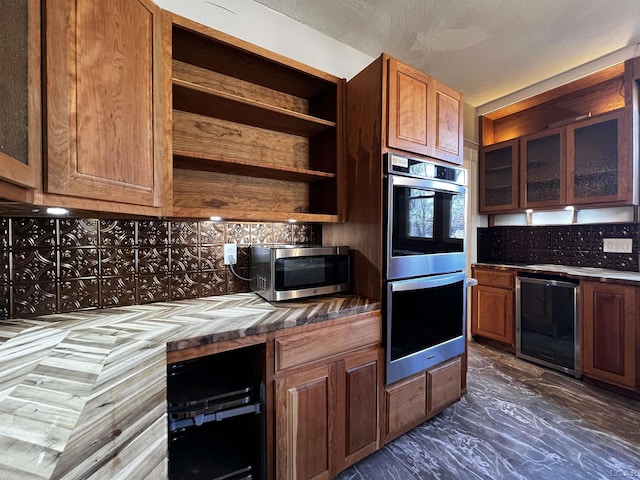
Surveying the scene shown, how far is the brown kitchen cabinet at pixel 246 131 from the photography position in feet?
4.78

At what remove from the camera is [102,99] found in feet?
3.54

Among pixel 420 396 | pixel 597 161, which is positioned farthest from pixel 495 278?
pixel 420 396

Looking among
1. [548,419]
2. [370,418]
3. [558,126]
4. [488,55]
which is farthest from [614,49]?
[370,418]

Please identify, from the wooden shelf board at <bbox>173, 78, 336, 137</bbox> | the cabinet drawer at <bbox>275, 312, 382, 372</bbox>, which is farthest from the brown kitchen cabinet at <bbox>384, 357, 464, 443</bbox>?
the wooden shelf board at <bbox>173, 78, 336, 137</bbox>

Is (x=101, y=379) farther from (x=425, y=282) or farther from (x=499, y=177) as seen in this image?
(x=499, y=177)

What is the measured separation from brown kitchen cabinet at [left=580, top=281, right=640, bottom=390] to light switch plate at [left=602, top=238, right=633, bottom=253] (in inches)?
23.1

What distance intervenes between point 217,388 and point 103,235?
945 millimetres

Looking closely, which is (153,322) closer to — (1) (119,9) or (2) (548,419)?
(1) (119,9)

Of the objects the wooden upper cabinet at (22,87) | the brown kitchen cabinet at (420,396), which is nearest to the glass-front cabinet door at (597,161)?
the brown kitchen cabinet at (420,396)

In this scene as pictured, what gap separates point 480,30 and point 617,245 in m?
2.27

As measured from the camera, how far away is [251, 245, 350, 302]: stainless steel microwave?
1491 mm

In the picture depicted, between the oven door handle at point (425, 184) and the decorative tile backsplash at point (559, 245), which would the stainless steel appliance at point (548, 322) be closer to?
the decorative tile backsplash at point (559, 245)

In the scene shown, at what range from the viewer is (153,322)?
122 centimetres

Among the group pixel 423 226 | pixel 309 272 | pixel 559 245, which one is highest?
pixel 423 226
